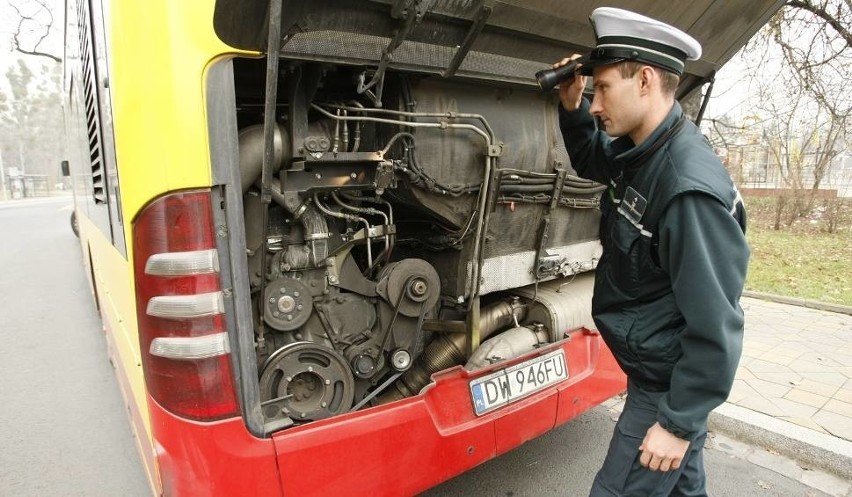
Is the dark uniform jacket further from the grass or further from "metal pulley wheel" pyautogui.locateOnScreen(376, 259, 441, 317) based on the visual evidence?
the grass

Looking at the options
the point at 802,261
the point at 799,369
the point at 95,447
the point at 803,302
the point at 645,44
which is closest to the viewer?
the point at 645,44

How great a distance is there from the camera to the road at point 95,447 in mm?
2711

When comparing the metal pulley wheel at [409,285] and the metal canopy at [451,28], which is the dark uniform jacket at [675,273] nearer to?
the metal canopy at [451,28]

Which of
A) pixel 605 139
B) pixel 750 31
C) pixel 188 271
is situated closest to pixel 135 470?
pixel 188 271

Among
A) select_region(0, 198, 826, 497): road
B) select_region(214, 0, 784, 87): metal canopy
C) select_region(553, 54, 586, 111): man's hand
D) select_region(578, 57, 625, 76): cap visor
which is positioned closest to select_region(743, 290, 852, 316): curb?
select_region(0, 198, 826, 497): road

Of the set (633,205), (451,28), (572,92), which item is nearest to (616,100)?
(633,205)

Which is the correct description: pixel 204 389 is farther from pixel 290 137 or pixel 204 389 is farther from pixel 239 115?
pixel 239 115

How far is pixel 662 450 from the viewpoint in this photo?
1400mm

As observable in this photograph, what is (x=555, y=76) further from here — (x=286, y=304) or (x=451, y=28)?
(x=286, y=304)

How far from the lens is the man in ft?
4.29

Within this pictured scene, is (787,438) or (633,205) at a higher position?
(633,205)

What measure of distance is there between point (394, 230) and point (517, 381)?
0.88 metres

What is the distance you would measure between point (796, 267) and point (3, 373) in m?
9.86

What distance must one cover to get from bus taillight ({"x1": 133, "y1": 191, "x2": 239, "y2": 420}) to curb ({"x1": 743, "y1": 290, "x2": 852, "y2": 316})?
6127 millimetres
